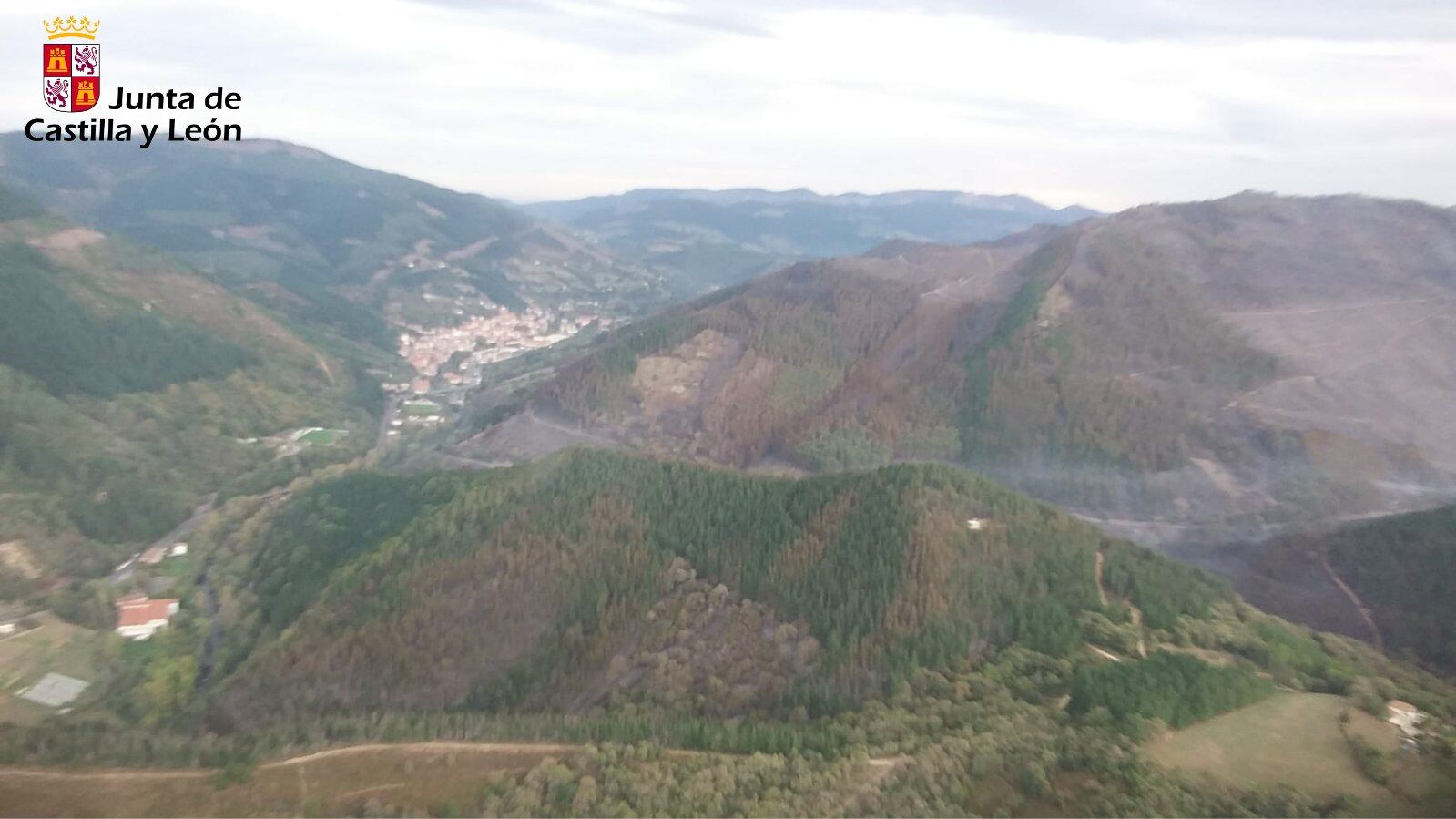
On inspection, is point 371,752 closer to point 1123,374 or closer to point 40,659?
point 40,659

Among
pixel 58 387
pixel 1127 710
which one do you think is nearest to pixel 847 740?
pixel 1127 710

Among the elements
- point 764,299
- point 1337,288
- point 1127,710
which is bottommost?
point 1127,710

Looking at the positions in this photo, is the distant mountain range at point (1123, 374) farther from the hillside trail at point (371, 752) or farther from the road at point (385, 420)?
the hillside trail at point (371, 752)

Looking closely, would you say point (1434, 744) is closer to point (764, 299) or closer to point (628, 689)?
point (628, 689)

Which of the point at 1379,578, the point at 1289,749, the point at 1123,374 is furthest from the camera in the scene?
the point at 1123,374

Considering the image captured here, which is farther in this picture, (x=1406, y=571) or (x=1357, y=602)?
(x=1406, y=571)

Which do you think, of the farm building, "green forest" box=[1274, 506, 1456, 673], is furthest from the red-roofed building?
"green forest" box=[1274, 506, 1456, 673]

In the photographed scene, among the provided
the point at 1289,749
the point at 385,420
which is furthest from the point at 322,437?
the point at 1289,749
